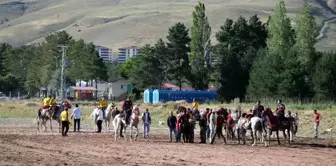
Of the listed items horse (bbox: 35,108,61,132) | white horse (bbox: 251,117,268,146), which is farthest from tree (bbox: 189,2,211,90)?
white horse (bbox: 251,117,268,146)

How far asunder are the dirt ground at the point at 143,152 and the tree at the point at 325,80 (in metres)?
46.7

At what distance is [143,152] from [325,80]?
58.5 m

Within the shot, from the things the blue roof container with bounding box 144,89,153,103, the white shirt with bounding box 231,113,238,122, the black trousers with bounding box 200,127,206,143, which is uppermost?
the blue roof container with bounding box 144,89,153,103

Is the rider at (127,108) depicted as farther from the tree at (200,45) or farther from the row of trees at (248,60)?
the tree at (200,45)

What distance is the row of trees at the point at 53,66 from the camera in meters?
128

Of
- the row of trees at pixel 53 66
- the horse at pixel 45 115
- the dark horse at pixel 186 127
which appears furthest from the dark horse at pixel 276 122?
the row of trees at pixel 53 66

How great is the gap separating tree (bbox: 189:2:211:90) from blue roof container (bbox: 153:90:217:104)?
6.89 m

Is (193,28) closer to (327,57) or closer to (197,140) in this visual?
(327,57)

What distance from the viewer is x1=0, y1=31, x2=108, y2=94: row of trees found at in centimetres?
12838

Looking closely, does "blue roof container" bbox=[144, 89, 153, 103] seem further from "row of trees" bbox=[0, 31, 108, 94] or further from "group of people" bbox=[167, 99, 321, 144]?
"group of people" bbox=[167, 99, 321, 144]

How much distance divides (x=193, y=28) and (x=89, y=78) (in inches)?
1237

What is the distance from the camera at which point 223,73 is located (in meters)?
98.9

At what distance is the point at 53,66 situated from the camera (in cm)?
13838

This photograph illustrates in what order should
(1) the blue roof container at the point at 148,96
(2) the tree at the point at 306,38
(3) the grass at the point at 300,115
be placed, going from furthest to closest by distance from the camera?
(1) the blue roof container at the point at 148,96
(2) the tree at the point at 306,38
(3) the grass at the point at 300,115
